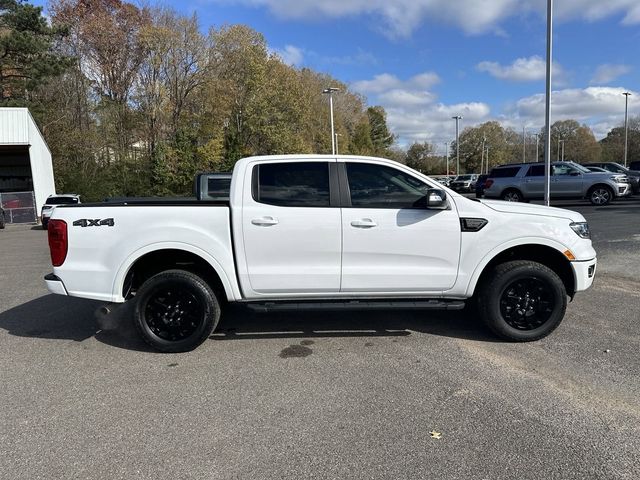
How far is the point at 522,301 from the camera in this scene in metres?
4.87

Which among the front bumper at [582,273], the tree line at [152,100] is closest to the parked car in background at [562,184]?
the front bumper at [582,273]

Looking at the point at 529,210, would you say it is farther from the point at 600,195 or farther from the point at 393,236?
the point at 600,195

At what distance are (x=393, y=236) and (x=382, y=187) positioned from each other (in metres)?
0.51

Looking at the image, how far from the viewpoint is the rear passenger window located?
20.2m

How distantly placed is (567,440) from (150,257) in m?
3.99

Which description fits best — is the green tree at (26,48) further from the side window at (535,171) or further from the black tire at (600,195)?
the black tire at (600,195)

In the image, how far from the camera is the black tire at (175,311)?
185 inches

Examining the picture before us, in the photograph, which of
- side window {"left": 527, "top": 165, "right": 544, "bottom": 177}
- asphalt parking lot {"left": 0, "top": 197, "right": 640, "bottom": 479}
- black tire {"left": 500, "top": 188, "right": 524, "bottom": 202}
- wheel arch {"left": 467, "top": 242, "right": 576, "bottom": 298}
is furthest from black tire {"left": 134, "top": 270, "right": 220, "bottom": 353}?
side window {"left": 527, "top": 165, "right": 544, "bottom": 177}

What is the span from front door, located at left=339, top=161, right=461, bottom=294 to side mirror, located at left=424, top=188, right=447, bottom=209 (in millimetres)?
88

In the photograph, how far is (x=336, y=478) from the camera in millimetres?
2781

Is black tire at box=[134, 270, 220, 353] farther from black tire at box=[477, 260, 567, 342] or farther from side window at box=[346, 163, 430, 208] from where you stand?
black tire at box=[477, 260, 567, 342]

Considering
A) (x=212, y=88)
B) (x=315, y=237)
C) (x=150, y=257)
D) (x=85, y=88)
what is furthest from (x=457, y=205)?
(x=85, y=88)

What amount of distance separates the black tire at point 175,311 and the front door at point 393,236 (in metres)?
1.38

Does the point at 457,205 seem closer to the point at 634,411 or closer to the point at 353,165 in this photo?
the point at 353,165
